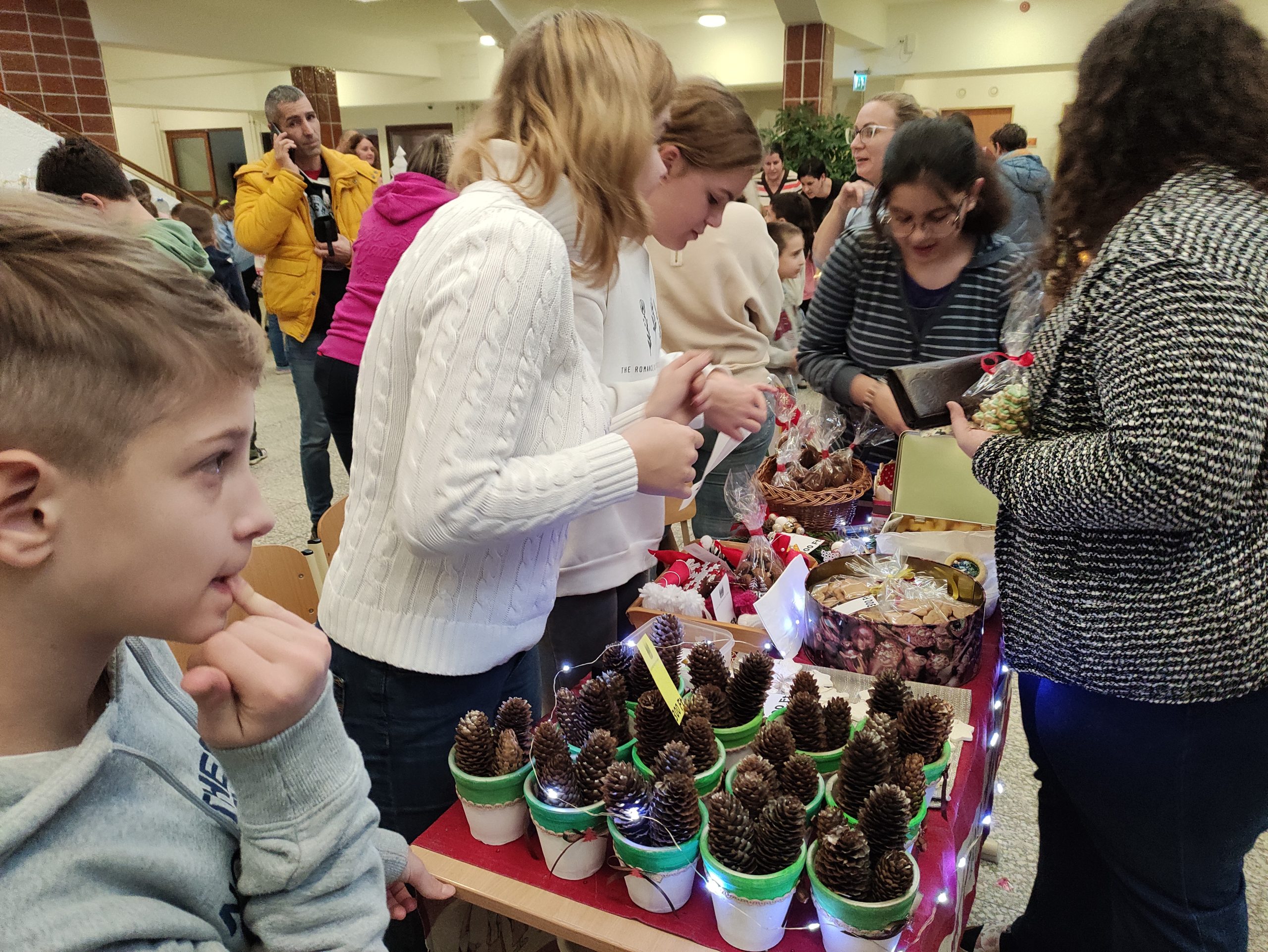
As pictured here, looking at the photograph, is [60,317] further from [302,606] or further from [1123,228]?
[302,606]

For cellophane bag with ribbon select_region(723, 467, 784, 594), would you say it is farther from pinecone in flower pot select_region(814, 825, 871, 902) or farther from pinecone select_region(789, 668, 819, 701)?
pinecone in flower pot select_region(814, 825, 871, 902)

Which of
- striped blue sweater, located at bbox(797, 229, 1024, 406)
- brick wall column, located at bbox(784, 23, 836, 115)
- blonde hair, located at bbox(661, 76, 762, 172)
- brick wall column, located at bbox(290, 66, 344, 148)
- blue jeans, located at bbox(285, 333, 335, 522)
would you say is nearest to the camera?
blonde hair, located at bbox(661, 76, 762, 172)

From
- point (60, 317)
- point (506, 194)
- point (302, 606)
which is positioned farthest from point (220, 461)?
point (302, 606)

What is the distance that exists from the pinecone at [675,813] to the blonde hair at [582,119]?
729mm

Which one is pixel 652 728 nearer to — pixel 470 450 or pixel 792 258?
pixel 470 450

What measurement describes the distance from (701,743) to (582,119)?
33.5 inches

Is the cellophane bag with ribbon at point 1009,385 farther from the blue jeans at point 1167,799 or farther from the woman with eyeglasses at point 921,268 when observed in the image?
the blue jeans at point 1167,799

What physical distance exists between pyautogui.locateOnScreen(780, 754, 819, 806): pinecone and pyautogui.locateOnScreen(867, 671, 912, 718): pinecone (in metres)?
0.20

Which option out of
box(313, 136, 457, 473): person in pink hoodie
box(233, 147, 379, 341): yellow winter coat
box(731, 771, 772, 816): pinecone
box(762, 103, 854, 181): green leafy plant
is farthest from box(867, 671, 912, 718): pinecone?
box(762, 103, 854, 181): green leafy plant

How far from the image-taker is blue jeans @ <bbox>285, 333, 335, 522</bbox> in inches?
148

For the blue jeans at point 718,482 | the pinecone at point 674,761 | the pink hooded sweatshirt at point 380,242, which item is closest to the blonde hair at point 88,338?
the pinecone at point 674,761

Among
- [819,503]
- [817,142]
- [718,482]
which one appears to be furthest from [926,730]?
[817,142]

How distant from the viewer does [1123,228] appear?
1.13 m

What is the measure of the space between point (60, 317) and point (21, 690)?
0.87ft
